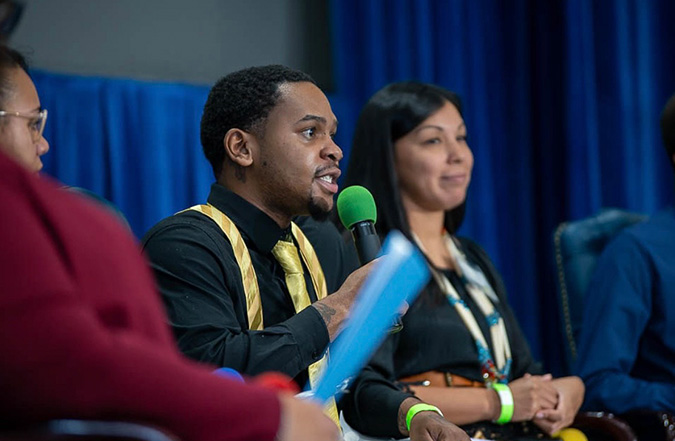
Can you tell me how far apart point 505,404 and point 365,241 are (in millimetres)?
909

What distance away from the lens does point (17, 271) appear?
72 centimetres

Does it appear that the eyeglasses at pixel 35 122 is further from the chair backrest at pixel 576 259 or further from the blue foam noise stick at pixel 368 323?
the chair backrest at pixel 576 259

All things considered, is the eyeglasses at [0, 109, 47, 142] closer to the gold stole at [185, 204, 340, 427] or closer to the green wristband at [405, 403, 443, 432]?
the gold stole at [185, 204, 340, 427]

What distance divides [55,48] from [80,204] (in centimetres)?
250

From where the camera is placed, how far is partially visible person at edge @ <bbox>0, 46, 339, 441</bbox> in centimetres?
72

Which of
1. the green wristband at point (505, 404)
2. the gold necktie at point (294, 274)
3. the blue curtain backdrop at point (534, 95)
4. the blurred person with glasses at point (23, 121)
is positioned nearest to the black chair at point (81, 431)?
the blurred person with glasses at point (23, 121)

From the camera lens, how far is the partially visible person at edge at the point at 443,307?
2.23 meters

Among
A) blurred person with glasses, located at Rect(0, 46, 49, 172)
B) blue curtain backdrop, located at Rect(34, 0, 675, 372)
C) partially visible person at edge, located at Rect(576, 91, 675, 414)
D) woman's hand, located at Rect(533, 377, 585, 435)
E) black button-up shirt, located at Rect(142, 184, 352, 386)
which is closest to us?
blurred person with glasses, located at Rect(0, 46, 49, 172)

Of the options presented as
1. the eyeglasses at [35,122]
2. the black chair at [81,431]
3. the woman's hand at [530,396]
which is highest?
the eyeglasses at [35,122]

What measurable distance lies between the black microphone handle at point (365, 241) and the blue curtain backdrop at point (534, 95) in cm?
193

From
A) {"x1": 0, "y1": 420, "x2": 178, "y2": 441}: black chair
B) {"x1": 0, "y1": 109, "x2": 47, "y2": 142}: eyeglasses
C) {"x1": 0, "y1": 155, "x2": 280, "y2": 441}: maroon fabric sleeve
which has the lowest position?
{"x1": 0, "y1": 420, "x2": 178, "y2": 441}: black chair

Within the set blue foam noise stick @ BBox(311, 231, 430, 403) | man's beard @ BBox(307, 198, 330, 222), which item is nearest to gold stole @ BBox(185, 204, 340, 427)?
man's beard @ BBox(307, 198, 330, 222)

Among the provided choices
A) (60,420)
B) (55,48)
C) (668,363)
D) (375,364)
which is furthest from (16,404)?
(55,48)

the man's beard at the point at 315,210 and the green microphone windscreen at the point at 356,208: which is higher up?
the green microphone windscreen at the point at 356,208
